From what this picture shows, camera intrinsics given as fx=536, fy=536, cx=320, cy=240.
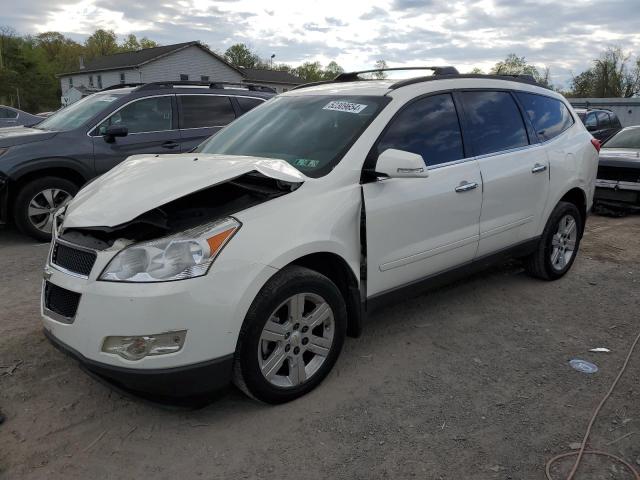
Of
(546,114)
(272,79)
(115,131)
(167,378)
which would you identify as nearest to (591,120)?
(546,114)

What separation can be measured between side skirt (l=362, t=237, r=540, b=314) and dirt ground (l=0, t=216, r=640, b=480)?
40cm

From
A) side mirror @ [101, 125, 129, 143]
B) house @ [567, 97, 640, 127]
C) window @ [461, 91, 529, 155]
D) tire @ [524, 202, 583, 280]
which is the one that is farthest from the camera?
house @ [567, 97, 640, 127]

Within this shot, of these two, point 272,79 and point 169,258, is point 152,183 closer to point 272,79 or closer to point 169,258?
point 169,258

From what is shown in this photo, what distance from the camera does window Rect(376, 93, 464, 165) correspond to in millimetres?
3646

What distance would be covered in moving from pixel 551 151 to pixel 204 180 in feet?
11.2

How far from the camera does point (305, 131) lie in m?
3.76

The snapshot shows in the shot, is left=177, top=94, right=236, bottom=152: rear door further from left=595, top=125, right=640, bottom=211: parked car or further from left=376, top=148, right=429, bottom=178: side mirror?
left=595, top=125, right=640, bottom=211: parked car

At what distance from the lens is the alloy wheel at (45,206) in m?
6.49

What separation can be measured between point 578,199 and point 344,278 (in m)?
3.28

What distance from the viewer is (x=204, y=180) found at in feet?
9.48

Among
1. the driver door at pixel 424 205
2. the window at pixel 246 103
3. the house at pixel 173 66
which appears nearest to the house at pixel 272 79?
→ the house at pixel 173 66

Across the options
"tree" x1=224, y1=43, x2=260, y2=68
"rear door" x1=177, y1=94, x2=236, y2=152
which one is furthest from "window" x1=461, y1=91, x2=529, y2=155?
"tree" x1=224, y1=43, x2=260, y2=68

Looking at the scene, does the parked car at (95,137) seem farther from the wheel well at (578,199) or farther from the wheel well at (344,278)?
the wheel well at (578,199)

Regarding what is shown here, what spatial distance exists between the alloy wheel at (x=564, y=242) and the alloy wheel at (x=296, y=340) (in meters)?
3.00
